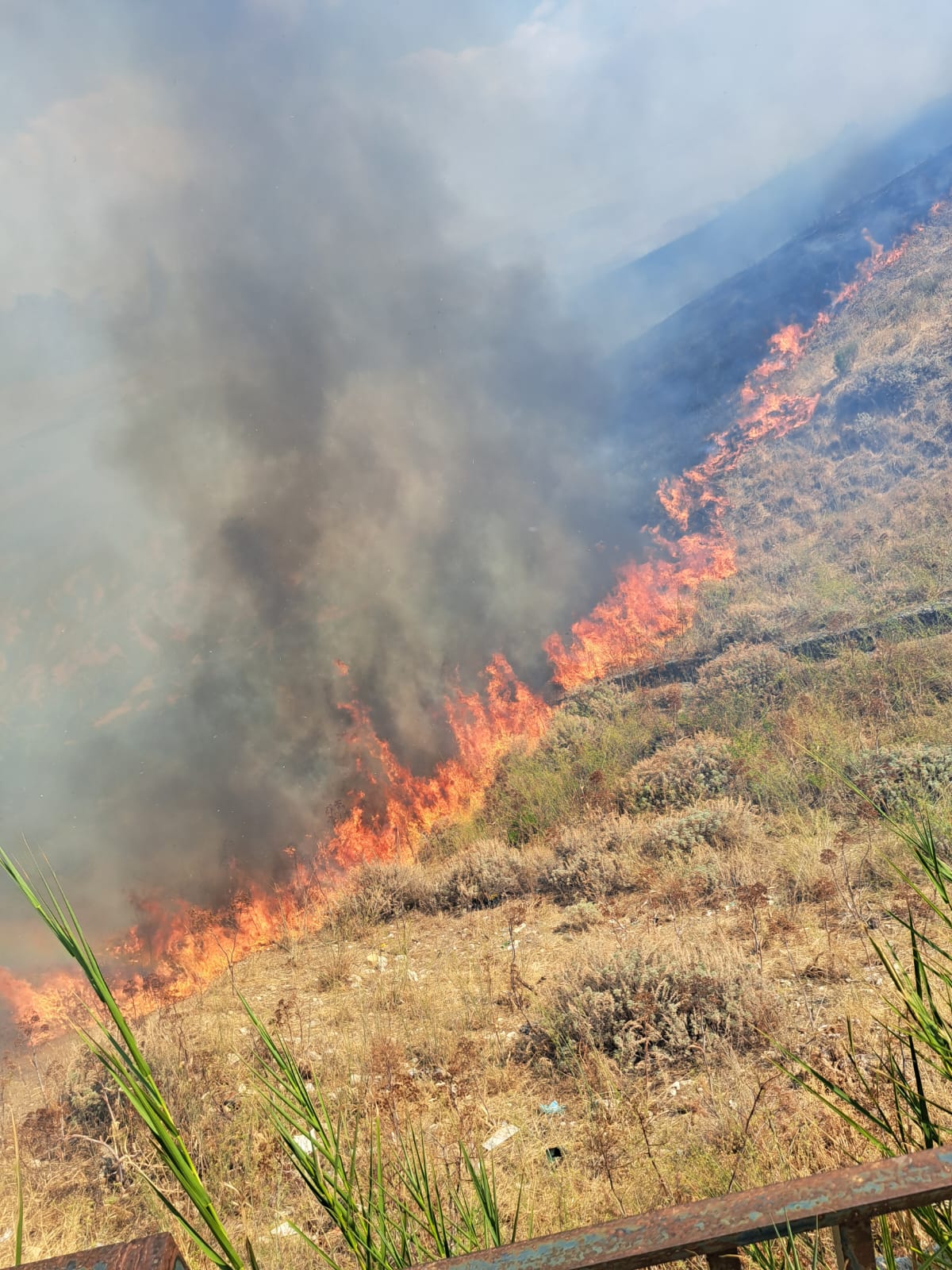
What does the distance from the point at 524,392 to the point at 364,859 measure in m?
20.4

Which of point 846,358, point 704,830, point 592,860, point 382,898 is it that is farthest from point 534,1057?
point 846,358

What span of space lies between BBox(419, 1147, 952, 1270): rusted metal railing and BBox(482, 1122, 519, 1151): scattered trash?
11.8 feet

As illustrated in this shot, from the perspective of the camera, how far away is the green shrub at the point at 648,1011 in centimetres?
468

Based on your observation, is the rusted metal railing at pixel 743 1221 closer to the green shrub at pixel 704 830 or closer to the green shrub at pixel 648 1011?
the green shrub at pixel 648 1011

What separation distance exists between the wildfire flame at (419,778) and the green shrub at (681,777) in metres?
2.89

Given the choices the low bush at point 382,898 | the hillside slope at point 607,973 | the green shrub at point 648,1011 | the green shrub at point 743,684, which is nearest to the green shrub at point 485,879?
the hillside slope at point 607,973

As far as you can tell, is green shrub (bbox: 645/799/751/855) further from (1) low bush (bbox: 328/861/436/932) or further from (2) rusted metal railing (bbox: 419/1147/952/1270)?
(2) rusted metal railing (bbox: 419/1147/952/1270)

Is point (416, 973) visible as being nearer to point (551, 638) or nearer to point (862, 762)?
point (862, 762)

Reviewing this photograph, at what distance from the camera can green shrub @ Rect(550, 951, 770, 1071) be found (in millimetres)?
4684

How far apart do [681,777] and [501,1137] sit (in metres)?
5.81

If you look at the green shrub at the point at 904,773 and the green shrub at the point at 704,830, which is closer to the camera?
the green shrub at the point at 904,773

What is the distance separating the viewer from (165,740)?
42.2 feet

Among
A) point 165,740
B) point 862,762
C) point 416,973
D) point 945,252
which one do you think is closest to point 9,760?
point 165,740

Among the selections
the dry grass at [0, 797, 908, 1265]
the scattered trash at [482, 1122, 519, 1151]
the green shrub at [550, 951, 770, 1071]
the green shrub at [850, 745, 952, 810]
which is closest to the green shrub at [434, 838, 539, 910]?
the dry grass at [0, 797, 908, 1265]
